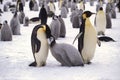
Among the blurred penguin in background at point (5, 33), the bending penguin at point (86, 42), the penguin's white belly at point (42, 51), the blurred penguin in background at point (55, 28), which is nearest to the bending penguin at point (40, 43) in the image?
the penguin's white belly at point (42, 51)

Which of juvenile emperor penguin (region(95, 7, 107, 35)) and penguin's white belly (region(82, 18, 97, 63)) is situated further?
juvenile emperor penguin (region(95, 7, 107, 35))

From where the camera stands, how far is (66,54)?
643 cm

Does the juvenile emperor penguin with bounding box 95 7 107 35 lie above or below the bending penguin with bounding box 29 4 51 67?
Result: below

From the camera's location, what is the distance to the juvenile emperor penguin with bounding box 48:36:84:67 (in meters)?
6.42

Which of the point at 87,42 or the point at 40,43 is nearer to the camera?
the point at 40,43

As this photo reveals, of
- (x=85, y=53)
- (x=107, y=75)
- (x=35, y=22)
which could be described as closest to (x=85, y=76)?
(x=107, y=75)

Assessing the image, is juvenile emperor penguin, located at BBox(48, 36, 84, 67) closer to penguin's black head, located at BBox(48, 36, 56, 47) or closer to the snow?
penguin's black head, located at BBox(48, 36, 56, 47)

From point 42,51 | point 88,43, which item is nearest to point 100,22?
point 88,43

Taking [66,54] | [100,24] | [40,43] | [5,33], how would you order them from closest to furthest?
[66,54], [40,43], [5,33], [100,24]

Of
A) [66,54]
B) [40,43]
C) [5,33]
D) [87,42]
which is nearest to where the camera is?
[66,54]

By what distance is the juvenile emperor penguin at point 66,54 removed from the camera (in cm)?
642

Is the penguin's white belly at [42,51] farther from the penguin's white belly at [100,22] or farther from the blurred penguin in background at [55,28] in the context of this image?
the penguin's white belly at [100,22]

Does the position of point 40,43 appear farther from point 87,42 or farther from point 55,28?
point 55,28

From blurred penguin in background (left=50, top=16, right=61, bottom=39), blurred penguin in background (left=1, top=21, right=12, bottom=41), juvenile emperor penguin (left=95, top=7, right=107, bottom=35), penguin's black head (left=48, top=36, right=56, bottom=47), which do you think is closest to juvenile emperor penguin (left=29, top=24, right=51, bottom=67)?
penguin's black head (left=48, top=36, right=56, bottom=47)
